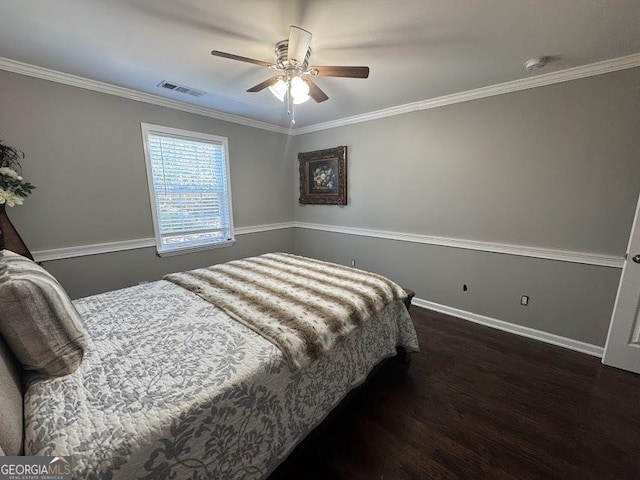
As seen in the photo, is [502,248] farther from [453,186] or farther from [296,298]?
[296,298]

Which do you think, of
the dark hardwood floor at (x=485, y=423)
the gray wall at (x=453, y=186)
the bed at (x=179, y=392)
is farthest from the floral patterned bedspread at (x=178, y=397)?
the gray wall at (x=453, y=186)

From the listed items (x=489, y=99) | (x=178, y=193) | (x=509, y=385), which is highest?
(x=489, y=99)

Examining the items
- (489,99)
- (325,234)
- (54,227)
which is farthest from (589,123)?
(54,227)

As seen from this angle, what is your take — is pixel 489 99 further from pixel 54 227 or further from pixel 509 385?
pixel 54 227

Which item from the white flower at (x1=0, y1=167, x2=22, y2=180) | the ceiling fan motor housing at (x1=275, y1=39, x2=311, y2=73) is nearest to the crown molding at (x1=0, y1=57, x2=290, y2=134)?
the white flower at (x1=0, y1=167, x2=22, y2=180)

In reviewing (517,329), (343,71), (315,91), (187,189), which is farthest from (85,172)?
(517,329)

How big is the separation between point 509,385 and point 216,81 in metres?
3.65

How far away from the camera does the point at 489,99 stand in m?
2.60

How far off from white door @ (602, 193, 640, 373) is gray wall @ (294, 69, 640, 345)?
0.13 metres

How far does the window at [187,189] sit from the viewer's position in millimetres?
3033

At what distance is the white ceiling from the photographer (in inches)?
58.3

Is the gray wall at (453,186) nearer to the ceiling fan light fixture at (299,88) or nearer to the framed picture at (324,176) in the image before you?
the framed picture at (324,176)

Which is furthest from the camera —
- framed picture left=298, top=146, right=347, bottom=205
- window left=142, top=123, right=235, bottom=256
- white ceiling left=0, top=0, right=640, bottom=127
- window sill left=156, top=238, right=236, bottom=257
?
framed picture left=298, top=146, right=347, bottom=205

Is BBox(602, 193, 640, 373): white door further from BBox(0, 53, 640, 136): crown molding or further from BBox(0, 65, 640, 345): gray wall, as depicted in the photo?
BBox(0, 53, 640, 136): crown molding
